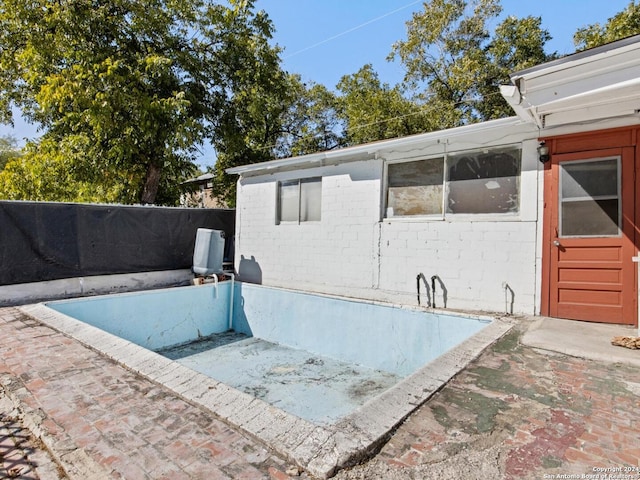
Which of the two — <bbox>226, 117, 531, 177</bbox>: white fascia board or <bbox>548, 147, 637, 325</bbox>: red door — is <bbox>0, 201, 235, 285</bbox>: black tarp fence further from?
<bbox>548, 147, 637, 325</bbox>: red door

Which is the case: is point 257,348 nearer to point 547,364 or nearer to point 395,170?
point 395,170

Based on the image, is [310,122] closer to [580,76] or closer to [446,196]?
[446,196]

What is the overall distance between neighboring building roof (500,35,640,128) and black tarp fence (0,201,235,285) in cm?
734

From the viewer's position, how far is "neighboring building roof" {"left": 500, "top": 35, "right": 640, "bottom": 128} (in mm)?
2855

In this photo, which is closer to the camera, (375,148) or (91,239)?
(375,148)

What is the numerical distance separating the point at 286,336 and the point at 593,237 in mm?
5074

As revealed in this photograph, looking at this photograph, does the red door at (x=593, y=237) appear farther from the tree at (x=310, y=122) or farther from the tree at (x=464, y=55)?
the tree at (x=310, y=122)

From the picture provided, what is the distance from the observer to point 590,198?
436 centimetres

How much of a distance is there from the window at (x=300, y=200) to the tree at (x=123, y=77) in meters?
4.19

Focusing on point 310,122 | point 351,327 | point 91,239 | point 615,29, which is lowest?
point 351,327

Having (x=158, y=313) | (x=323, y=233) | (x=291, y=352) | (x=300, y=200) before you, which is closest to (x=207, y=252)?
(x=158, y=313)

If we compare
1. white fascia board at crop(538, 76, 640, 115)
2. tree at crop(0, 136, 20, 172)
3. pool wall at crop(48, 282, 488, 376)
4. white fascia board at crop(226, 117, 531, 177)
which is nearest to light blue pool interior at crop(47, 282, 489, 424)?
pool wall at crop(48, 282, 488, 376)

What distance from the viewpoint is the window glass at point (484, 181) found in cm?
495

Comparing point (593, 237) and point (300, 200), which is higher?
point (300, 200)
